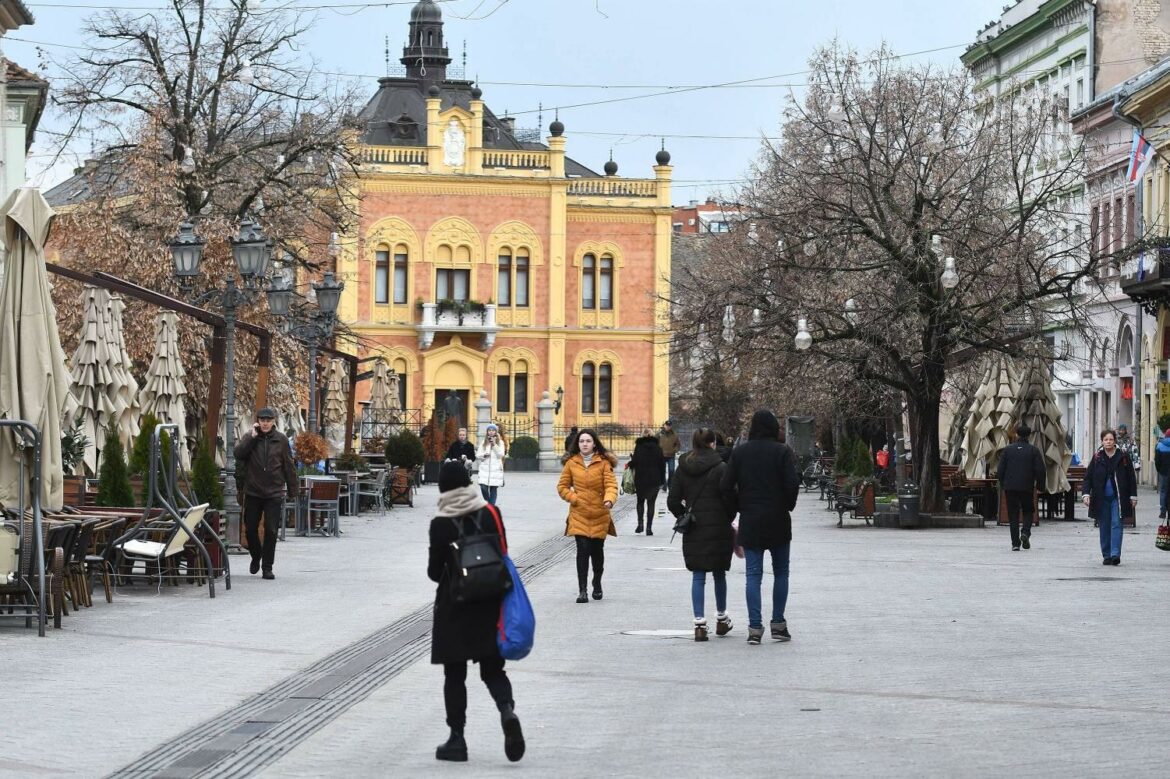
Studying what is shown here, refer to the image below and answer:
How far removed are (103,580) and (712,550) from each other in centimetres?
577

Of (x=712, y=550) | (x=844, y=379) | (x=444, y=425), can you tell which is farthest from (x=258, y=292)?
(x=712, y=550)

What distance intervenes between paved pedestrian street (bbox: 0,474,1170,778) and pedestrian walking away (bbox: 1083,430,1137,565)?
181cm

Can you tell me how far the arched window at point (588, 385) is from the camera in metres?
90.1

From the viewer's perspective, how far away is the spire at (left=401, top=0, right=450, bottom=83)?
94.1 m

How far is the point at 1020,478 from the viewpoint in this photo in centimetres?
2688

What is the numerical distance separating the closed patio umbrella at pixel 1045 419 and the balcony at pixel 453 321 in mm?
52494

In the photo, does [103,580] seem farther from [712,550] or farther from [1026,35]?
[1026,35]

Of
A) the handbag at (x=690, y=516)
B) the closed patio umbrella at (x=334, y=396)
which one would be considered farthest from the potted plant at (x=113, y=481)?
the closed patio umbrella at (x=334, y=396)

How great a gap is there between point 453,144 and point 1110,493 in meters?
65.2

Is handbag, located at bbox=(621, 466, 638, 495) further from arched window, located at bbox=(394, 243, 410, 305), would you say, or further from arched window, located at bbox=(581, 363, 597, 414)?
arched window, located at bbox=(581, 363, 597, 414)

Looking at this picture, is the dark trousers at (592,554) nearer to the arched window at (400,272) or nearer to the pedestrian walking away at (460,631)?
the pedestrian walking away at (460,631)

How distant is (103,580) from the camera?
59.4ft

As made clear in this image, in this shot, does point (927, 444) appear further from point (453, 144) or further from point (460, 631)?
point (453, 144)

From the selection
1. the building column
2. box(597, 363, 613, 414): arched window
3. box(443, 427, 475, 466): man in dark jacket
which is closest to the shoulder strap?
box(443, 427, 475, 466): man in dark jacket
